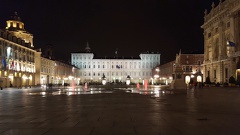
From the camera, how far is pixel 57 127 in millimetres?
9102

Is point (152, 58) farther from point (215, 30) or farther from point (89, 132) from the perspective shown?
point (89, 132)

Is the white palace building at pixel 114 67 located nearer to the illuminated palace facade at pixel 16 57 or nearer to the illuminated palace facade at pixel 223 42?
the illuminated palace facade at pixel 16 57

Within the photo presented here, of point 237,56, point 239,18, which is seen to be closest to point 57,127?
point 237,56

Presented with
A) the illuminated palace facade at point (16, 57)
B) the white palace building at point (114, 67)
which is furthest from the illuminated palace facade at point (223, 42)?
the white palace building at point (114, 67)

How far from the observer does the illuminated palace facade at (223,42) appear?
5566 cm

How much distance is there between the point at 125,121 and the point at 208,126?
313 cm

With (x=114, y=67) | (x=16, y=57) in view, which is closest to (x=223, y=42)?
(x=16, y=57)

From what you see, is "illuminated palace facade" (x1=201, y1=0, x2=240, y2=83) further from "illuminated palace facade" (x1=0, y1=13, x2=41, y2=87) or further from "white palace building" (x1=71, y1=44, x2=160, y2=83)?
"white palace building" (x1=71, y1=44, x2=160, y2=83)

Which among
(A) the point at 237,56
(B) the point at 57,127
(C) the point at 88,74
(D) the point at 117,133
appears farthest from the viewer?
(C) the point at 88,74

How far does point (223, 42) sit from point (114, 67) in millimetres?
127942

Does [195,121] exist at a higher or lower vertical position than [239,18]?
lower

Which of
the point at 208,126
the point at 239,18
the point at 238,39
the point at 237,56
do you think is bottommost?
the point at 208,126

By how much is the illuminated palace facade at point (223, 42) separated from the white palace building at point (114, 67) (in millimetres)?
110370

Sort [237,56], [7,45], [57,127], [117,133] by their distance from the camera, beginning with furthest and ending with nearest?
[7,45], [237,56], [57,127], [117,133]
